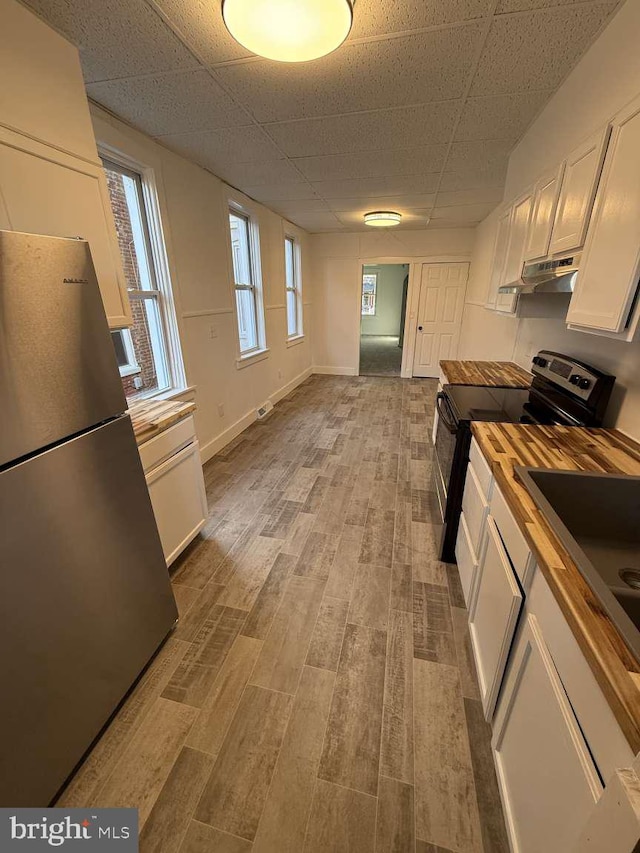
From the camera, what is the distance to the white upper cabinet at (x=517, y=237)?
2060mm

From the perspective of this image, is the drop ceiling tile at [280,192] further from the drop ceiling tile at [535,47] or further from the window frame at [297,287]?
the drop ceiling tile at [535,47]

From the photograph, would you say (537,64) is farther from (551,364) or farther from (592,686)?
(592,686)

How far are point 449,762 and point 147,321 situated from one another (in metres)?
2.98

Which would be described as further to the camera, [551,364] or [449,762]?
[551,364]

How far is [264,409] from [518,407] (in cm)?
305

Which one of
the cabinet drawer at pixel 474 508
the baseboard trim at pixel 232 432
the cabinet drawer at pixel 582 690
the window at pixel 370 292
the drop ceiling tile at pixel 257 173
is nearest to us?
the cabinet drawer at pixel 582 690

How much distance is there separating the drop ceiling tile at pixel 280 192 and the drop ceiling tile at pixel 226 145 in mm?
704

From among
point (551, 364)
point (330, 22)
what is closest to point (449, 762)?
point (551, 364)

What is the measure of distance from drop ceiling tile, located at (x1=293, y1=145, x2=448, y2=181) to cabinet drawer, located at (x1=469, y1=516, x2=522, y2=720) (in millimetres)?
2677

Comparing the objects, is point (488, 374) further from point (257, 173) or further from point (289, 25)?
point (257, 173)

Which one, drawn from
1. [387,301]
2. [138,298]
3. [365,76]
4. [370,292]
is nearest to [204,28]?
[365,76]

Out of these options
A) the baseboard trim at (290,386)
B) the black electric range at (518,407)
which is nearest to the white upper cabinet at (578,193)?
the black electric range at (518,407)

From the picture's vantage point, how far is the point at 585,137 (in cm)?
151

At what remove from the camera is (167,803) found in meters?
1.08
